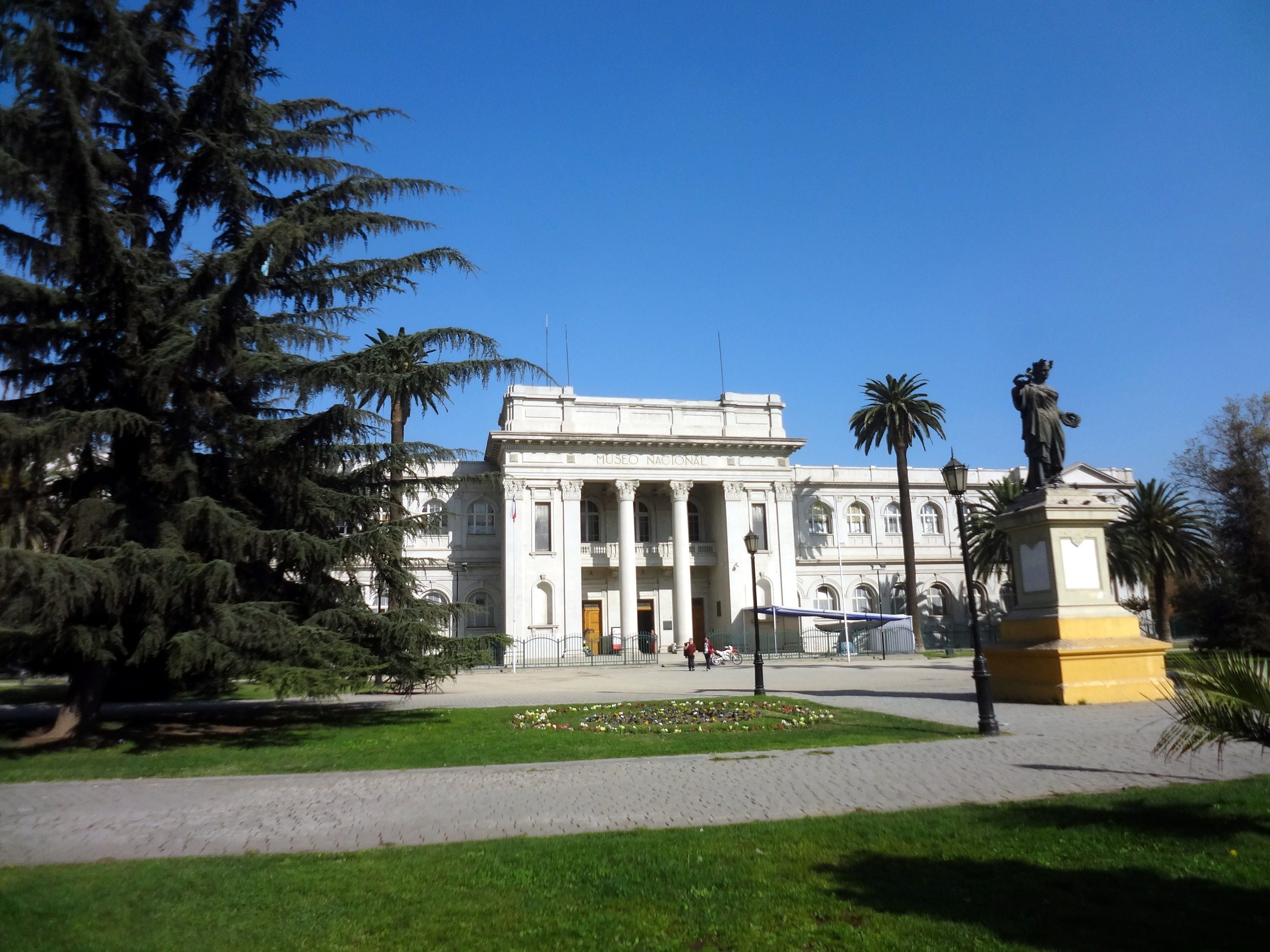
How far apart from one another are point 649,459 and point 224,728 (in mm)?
37187

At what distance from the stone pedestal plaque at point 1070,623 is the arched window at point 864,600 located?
43644 mm

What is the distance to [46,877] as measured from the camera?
5688 millimetres

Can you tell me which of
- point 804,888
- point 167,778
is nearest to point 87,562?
point 167,778

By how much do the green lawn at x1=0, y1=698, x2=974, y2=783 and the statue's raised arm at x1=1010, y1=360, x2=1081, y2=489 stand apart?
5.69 meters

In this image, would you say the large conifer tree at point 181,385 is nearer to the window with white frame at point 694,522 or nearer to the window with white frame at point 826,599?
the window with white frame at point 694,522

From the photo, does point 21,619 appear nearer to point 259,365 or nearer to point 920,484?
point 259,365

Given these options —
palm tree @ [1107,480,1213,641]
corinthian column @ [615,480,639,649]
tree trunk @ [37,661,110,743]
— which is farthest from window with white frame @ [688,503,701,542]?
tree trunk @ [37,661,110,743]

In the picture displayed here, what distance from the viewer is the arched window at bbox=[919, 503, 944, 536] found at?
199 ft

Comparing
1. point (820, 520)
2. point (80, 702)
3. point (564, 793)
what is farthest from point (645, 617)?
point (564, 793)

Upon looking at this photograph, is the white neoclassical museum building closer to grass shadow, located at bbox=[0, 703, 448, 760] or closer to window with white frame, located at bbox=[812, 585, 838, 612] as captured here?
window with white frame, located at bbox=[812, 585, 838, 612]

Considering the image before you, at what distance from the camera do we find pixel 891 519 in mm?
60562

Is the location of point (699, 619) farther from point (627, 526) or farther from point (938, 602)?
point (938, 602)

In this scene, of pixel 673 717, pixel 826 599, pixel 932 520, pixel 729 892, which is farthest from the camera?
pixel 932 520

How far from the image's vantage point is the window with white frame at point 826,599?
5816 cm
